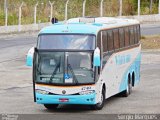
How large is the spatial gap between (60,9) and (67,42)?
52666 millimetres

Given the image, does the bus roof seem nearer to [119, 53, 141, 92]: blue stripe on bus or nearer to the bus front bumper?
the bus front bumper

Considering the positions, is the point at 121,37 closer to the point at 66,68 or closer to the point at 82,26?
the point at 82,26

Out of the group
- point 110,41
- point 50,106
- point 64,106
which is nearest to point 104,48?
point 110,41

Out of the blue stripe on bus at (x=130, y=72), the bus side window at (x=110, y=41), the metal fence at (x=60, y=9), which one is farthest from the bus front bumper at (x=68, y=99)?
the metal fence at (x=60, y=9)

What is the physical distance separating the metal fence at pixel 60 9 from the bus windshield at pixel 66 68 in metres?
41.3

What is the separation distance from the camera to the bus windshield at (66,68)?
19.4m

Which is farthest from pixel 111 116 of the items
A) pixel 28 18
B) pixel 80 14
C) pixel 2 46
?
pixel 80 14

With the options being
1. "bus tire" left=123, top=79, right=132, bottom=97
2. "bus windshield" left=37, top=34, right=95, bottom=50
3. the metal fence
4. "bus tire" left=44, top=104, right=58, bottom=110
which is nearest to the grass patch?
the metal fence

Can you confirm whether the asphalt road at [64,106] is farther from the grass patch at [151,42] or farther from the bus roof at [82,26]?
the bus roof at [82,26]

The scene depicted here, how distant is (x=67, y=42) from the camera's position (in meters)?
19.9

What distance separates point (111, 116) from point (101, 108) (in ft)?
6.71

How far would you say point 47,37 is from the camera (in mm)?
20047

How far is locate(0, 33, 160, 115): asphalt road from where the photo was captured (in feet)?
65.9

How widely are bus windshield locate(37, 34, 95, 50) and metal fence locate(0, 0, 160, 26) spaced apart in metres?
40.9
